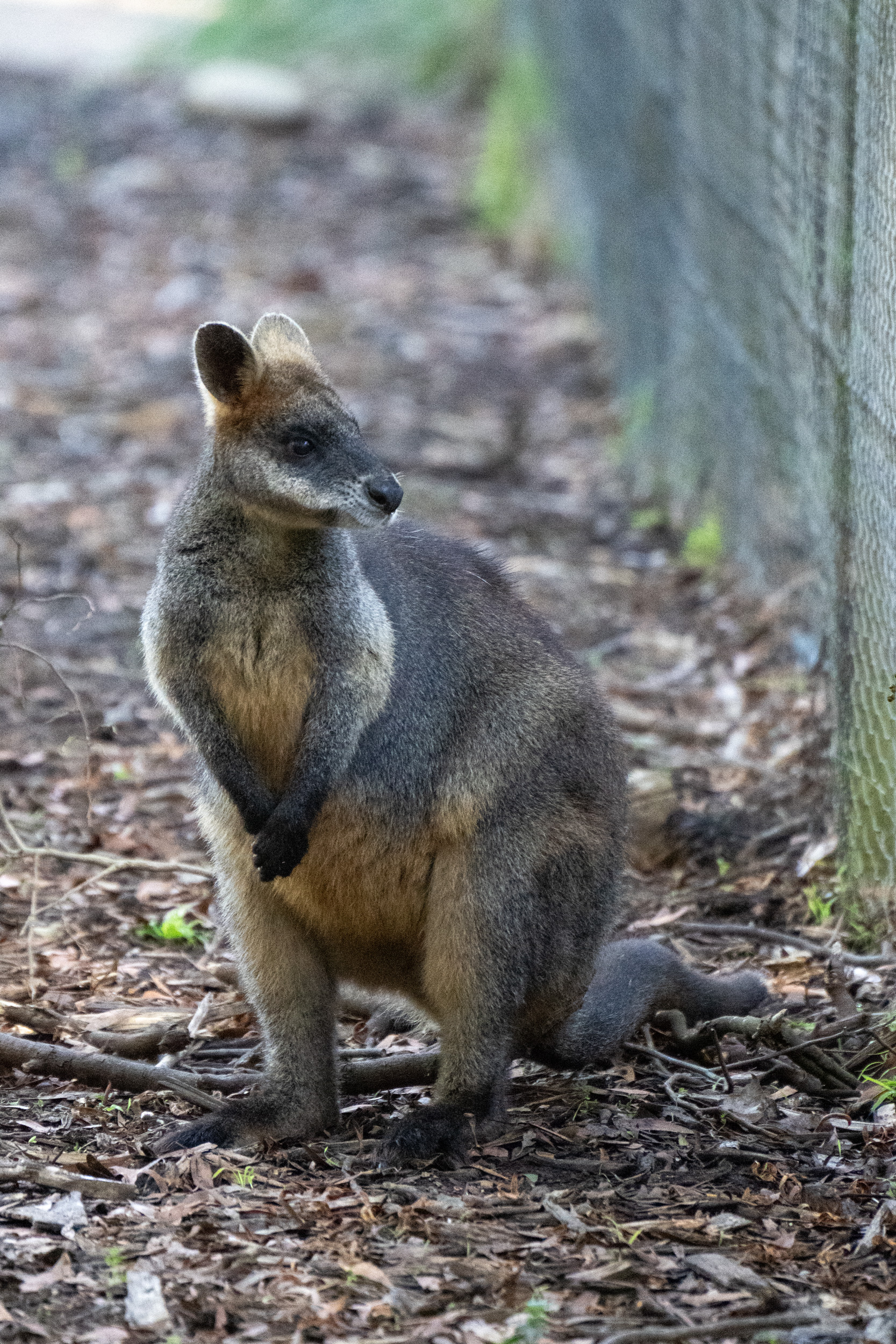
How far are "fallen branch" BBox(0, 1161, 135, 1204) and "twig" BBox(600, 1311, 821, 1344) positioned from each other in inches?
42.7

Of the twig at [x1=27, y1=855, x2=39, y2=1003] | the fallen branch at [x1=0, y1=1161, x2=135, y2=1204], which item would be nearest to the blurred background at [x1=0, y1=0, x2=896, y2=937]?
the twig at [x1=27, y1=855, x2=39, y2=1003]

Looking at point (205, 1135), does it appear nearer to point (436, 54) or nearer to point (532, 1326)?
point (532, 1326)

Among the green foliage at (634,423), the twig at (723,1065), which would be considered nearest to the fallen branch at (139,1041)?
the twig at (723,1065)

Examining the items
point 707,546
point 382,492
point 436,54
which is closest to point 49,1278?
point 382,492

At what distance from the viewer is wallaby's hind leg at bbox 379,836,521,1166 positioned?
379 cm

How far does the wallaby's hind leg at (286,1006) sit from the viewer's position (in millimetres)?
3938

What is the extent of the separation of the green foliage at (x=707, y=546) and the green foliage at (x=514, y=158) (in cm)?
685

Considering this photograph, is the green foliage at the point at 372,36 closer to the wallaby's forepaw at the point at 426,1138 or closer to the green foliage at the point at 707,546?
the green foliage at the point at 707,546

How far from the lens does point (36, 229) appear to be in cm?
1386

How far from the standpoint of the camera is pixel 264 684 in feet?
12.8

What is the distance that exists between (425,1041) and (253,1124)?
2.51 ft

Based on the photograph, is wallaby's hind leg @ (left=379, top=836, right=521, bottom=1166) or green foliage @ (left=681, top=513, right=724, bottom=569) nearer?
wallaby's hind leg @ (left=379, top=836, right=521, bottom=1166)

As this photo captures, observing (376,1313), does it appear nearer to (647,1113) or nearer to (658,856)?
(647,1113)

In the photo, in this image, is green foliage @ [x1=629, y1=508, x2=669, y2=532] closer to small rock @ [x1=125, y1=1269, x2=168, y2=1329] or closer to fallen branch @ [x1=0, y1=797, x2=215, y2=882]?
fallen branch @ [x1=0, y1=797, x2=215, y2=882]
